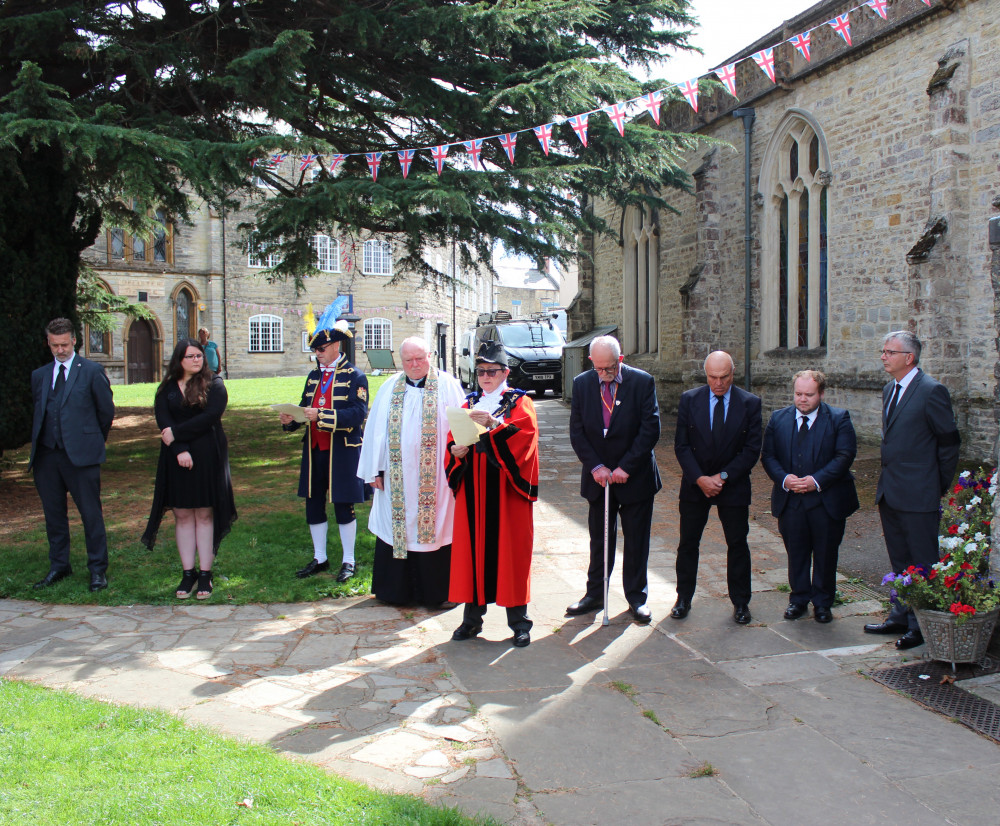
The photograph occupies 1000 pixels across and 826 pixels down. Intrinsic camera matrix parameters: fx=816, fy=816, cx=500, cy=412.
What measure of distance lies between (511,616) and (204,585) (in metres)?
2.41

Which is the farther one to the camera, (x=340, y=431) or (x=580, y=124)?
(x=580, y=124)

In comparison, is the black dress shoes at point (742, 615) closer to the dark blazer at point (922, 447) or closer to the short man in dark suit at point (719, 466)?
the short man in dark suit at point (719, 466)

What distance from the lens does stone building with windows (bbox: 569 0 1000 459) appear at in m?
11.3

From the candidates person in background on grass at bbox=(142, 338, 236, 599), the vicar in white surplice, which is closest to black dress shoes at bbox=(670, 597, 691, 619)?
the vicar in white surplice

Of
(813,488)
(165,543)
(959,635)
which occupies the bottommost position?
(165,543)

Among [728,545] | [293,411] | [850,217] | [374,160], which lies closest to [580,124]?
[374,160]

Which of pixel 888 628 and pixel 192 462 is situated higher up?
pixel 192 462

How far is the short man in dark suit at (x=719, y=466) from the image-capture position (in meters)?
5.50

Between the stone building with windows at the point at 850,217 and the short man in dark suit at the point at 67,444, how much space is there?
34.4 ft

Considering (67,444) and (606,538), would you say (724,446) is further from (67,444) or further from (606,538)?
(67,444)

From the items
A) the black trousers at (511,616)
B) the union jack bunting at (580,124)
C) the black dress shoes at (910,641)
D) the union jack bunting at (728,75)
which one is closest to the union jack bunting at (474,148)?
the union jack bunting at (580,124)

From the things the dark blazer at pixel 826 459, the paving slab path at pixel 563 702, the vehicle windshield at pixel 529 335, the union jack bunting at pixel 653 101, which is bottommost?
the paving slab path at pixel 563 702

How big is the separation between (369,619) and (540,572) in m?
1.77

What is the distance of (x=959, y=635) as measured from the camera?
4441mm
